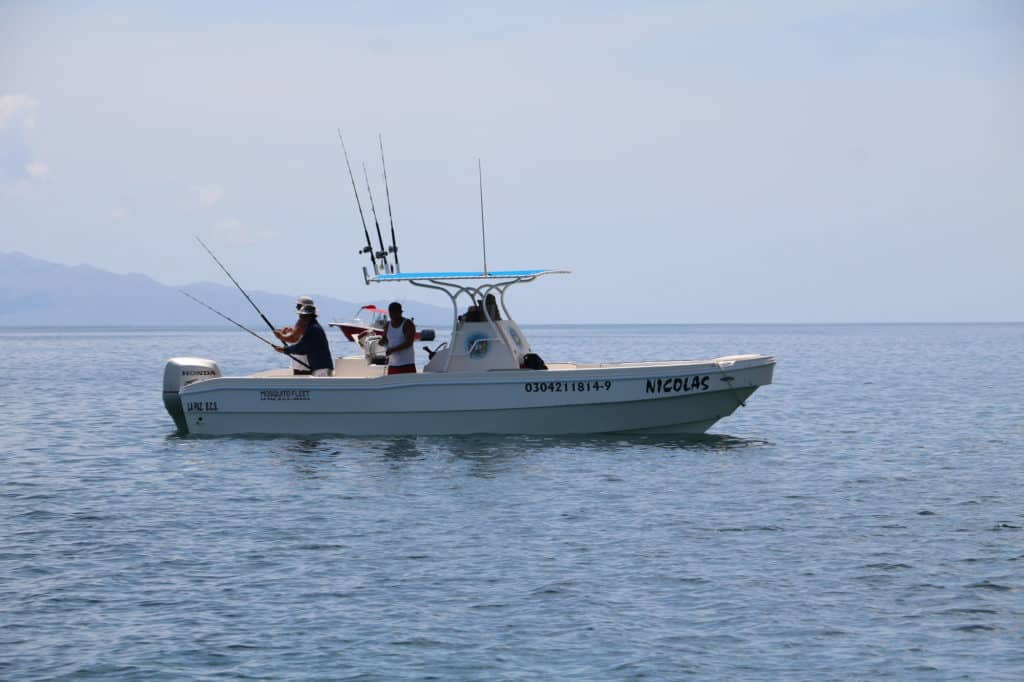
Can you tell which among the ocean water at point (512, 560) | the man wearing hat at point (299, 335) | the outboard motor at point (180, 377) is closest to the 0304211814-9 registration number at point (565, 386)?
the ocean water at point (512, 560)

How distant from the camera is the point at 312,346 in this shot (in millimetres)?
22797

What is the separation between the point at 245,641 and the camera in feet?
33.6

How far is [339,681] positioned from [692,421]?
13.9m

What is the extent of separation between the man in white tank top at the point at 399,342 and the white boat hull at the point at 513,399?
0.44m

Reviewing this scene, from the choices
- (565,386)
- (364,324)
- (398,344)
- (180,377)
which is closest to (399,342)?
(398,344)

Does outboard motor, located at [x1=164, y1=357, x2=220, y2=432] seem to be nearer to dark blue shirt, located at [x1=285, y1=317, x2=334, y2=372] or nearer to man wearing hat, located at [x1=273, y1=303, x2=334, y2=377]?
man wearing hat, located at [x1=273, y1=303, x2=334, y2=377]

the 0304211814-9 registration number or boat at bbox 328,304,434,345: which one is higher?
boat at bbox 328,304,434,345

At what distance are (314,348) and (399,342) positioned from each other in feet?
5.92

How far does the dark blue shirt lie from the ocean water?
1.45 m

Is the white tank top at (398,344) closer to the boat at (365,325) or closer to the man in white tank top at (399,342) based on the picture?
the man in white tank top at (399,342)

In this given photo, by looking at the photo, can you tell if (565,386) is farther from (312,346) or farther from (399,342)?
(312,346)

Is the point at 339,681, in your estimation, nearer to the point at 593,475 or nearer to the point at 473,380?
the point at 593,475

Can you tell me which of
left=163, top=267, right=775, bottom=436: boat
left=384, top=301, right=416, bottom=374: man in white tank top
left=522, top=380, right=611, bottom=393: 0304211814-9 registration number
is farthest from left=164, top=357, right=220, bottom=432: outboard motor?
left=522, top=380, right=611, bottom=393: 0304211814-9 registration number

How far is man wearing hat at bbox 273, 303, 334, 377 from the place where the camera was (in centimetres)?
2277
